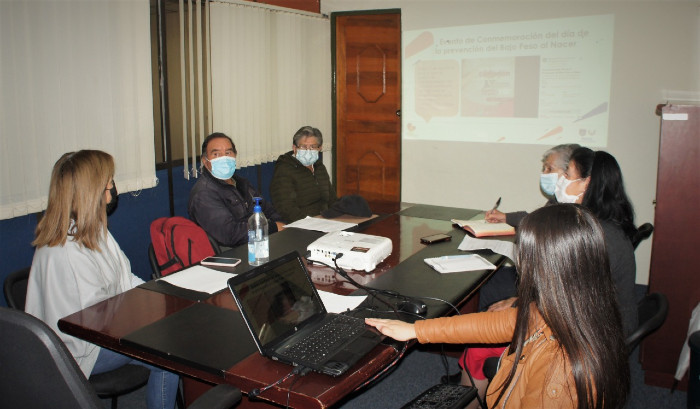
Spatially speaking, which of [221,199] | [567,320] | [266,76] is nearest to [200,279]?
[221,199]

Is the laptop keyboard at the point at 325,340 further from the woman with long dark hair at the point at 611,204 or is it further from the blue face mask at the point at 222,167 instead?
the blue face mask at the point at 222,167

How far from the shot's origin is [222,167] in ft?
10.7

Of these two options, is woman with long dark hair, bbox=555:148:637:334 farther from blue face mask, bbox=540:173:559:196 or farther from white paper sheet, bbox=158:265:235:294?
white paper sheet, bbox=158:265:235:294

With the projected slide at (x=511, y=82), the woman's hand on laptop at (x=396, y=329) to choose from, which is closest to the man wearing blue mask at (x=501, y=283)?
the woman's hand on laptop at (x=396, y=329)

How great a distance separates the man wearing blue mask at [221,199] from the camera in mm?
3131

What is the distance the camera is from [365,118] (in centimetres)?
548

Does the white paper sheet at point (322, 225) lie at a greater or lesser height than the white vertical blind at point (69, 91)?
lesser

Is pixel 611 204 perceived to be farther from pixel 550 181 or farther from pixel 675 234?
pixel 550 181

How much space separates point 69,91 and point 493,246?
2.59 metres

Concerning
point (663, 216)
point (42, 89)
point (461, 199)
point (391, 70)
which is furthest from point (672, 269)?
point (42, 89)

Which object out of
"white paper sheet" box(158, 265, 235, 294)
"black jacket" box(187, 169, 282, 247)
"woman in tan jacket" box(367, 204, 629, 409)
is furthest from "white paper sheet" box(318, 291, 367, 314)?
"black jacket" box(187, 169, 282, 247)

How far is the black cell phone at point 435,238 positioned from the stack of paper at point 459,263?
0.28m

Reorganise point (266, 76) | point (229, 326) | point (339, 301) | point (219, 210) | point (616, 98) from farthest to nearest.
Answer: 1. point (266, 76)
2. point (616, 98)
3. point (219, 210)
4. point (339, 301)
5. point (229, 326)

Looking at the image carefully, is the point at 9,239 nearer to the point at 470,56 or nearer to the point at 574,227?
the point at 574,227
